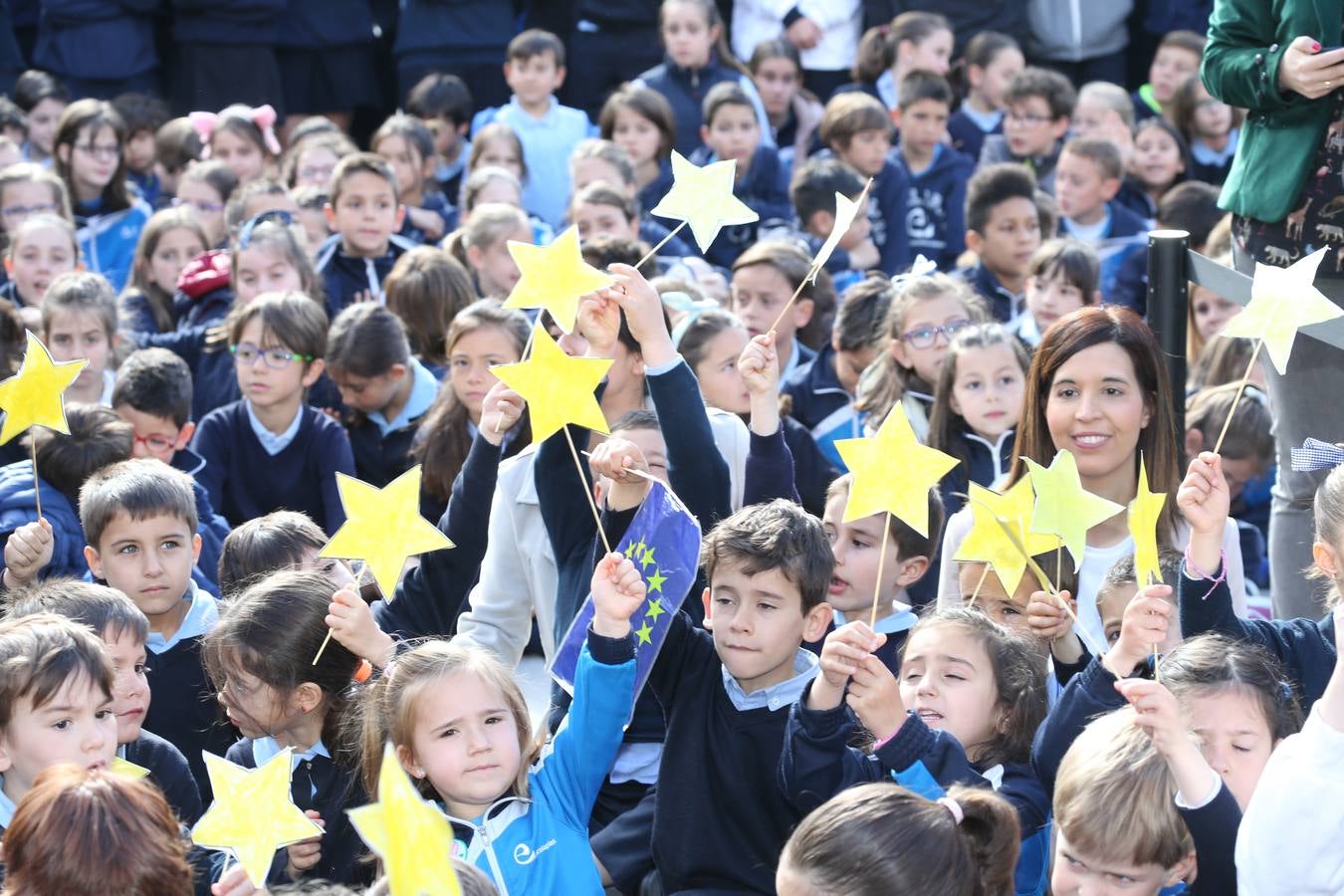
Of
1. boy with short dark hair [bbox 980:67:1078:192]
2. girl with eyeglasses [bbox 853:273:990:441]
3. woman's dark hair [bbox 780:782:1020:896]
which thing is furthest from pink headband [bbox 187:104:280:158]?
woman's dark hair [bbox 780:782:1020:896]

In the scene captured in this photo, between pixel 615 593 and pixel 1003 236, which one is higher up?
pixel 1003 236

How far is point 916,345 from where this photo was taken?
5.51 meters

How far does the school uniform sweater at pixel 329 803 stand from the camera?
347 cm

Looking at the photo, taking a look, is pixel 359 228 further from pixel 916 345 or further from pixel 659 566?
pixel 659 566

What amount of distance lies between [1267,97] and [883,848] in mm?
2286

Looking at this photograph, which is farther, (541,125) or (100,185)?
(541,125)

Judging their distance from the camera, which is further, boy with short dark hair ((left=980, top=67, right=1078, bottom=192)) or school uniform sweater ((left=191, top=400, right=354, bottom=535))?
boy with short dark hair ((left=980, top=67, right=1078, bottom=192))

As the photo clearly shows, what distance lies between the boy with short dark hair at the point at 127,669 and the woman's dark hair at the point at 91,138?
562 cm

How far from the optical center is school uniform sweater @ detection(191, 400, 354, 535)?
18.4 feet

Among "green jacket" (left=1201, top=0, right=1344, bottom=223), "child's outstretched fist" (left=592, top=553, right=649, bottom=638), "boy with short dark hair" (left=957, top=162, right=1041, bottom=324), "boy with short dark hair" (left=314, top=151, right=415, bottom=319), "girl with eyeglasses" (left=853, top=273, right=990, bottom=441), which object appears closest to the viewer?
"child's outstretched fist" (left=592, top=553, right=649, bottom=638)

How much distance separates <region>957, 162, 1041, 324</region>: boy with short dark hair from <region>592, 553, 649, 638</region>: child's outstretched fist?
4322mm

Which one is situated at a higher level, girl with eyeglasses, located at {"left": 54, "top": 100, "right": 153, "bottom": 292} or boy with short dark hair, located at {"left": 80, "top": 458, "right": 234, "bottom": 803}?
girl with eyeglasses, located at {"left": 54, "top": 100, "right": 153, "bottom": 292}

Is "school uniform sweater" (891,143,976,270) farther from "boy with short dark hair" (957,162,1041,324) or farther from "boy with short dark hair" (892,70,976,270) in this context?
"boy with short dark hair" (957,162,1041,324)

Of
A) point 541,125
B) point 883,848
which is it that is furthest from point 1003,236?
point 883,848
